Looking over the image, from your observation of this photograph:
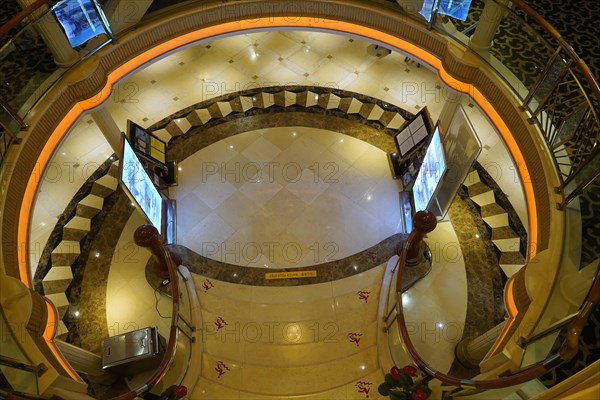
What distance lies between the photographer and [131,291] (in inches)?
257

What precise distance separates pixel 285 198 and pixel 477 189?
11.1 ft

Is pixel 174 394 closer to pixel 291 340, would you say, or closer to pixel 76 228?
pixel 291 340

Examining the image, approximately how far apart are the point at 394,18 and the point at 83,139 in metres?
6.13

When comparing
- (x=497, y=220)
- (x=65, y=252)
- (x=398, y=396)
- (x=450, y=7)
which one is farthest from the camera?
(x=497, y=220)

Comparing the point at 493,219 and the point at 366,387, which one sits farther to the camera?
the point at 493,219

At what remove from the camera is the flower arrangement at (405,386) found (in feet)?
13.3

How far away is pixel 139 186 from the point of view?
19.3 ft

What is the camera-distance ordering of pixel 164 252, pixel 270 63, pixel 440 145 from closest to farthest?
pixel 164 252
pixel 440 145
pixel 270 63

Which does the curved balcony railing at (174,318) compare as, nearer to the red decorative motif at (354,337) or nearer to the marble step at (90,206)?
the red decorative motif at (354,337)

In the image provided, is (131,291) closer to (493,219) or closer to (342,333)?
(342,333)

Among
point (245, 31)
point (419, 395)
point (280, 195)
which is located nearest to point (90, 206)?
point (280, 195)

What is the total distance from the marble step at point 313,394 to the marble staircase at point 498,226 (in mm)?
2847

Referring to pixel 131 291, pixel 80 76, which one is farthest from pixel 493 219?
pixel 80 76

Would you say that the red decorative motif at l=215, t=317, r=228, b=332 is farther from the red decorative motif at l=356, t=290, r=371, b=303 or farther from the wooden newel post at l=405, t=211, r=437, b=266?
the wooden newel post at l=405, t=211, r=437, b=266
